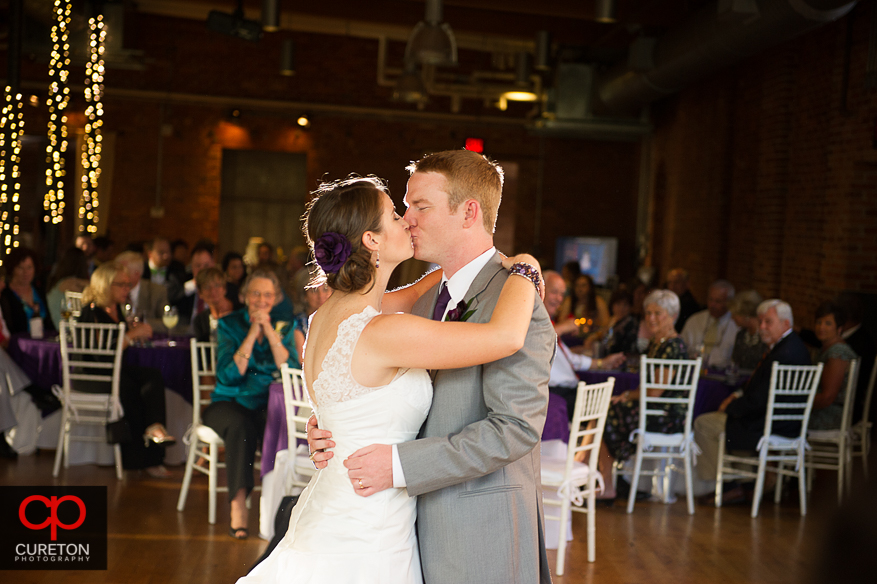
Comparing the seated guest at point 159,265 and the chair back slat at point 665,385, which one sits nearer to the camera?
the chair back slat at point 665,385

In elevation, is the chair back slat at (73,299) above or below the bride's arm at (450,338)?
below

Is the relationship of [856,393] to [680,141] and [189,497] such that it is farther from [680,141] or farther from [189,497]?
[680,141]

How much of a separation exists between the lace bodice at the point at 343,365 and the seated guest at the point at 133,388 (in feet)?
13.6

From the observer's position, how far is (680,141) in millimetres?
10680

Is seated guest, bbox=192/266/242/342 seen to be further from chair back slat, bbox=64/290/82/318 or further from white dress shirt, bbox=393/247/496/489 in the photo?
white dress shirt, bbox=393/247/496/489

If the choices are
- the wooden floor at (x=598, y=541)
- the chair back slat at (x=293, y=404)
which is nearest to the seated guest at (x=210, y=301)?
the wooden floor at (x=598, y=541)

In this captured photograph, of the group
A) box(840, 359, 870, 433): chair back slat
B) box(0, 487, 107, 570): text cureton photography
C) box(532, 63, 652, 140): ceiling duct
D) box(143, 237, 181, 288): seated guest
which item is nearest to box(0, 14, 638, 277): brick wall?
box(532, 63, 652, 140): ceiling duct

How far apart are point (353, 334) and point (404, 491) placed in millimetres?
365

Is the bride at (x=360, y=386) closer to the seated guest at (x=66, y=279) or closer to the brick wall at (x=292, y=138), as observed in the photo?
the seated guest at (x=66, y=279)

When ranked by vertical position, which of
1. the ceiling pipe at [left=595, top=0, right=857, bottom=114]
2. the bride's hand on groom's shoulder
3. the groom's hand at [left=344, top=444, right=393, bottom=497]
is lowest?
the groom's hand at [left=344, top=444, right=393, bottom=497]

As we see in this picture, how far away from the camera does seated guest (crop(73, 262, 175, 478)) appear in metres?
5.55

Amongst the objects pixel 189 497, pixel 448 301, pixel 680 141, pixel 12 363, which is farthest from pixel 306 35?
pixel 448 301

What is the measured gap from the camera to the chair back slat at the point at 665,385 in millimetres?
5184

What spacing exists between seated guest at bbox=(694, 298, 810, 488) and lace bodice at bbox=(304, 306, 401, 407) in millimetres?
4183
